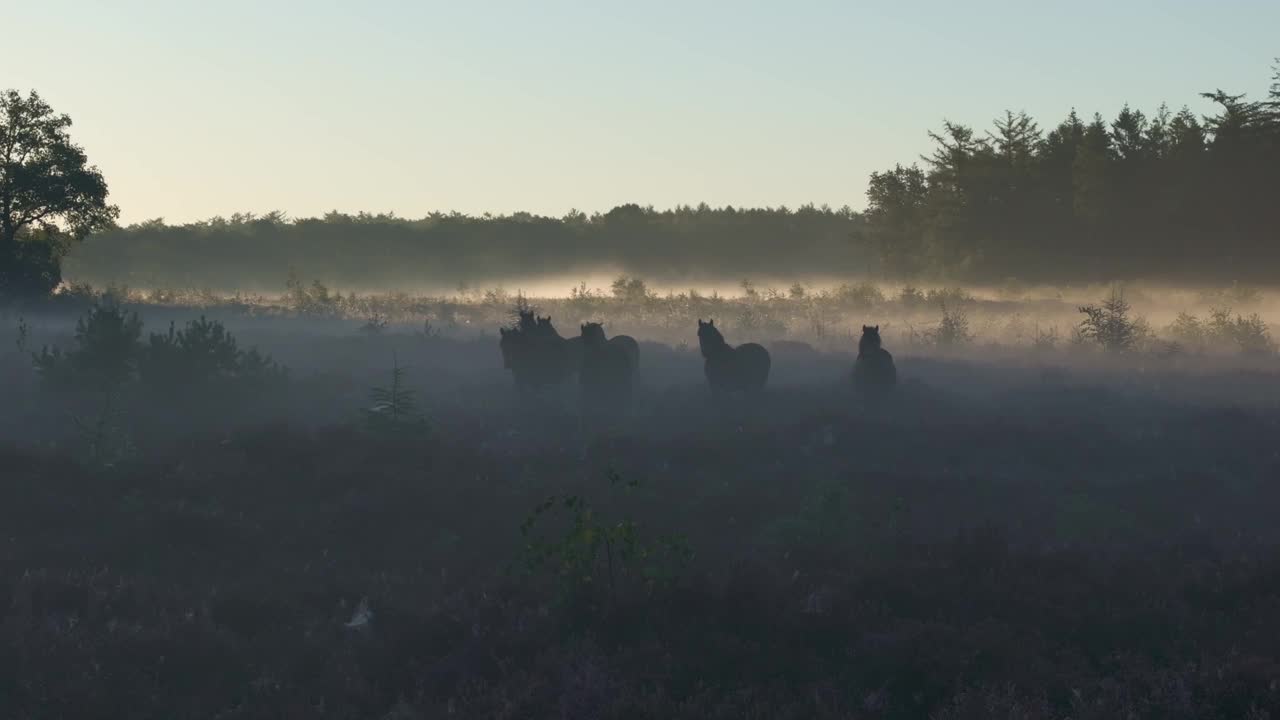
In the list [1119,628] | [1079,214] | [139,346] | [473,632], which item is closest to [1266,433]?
[1119,628]

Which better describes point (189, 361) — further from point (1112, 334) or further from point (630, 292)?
point (630, 292)

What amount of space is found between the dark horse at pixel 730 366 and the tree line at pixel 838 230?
27.3 m

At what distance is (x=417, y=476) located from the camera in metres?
17.5

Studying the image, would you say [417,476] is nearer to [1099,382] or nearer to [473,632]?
[473,632]

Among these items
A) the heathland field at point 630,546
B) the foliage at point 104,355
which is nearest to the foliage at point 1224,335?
the heathland field at point 630,546

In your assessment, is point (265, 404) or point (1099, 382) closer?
point (265, 404)

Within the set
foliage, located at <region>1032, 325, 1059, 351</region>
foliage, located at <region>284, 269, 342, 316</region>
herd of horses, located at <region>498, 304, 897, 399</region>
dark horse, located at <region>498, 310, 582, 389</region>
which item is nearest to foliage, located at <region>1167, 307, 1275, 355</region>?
foliage, located at <region>1032, 325, 1059, 351</region>

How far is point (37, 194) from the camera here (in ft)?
135

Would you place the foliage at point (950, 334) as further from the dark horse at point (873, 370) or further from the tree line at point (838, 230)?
the tree line at point (838, 230)

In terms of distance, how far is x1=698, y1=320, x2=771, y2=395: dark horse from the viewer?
84.2 feet

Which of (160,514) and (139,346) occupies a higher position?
(139,346)

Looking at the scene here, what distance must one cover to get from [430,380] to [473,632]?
64.0ft

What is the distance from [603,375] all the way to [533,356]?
5.85 feet

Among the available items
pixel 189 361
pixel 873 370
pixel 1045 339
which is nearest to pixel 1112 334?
pixel 1045 339
